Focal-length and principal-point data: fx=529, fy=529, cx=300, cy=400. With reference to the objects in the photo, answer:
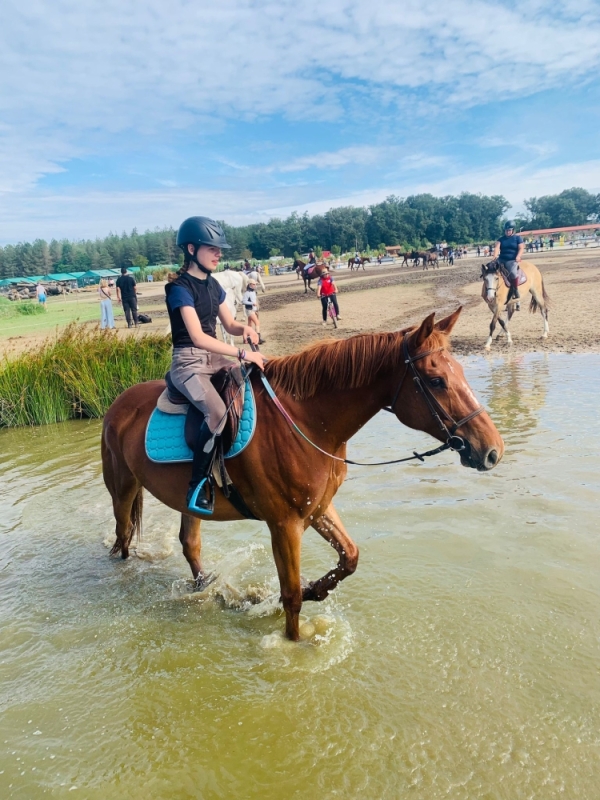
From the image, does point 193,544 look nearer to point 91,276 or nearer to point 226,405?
point 226,405

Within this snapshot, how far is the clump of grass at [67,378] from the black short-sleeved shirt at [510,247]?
32.8 ft

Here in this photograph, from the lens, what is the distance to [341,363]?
3.51 m

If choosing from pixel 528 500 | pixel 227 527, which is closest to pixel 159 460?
pixel 227 527

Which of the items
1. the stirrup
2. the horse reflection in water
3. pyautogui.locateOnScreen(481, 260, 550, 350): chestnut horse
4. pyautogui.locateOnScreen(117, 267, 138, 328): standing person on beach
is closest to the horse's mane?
the stirrup

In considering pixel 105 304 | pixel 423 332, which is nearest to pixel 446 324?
pixel 423 332

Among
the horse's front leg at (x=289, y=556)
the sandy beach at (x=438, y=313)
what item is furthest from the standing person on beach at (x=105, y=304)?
the horse's front leg at (x=289, y=556)

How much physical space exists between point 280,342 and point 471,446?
13.7 metres

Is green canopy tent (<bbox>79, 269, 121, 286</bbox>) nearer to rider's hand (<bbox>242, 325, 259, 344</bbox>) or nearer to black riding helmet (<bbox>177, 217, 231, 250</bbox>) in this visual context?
black riding helmet (<bbox>177, 217, 231, 250</bbox>)

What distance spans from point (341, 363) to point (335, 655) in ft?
6.74

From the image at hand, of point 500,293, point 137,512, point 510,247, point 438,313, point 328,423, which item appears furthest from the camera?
point 438,313

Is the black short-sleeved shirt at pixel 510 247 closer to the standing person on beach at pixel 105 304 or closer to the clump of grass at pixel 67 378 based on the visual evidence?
the clump of grass at pixel 67 378

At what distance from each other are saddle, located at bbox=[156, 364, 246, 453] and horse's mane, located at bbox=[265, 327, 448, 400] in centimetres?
26

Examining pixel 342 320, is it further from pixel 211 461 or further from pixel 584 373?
pixel 211 461

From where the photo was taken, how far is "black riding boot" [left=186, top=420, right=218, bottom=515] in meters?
3.67
